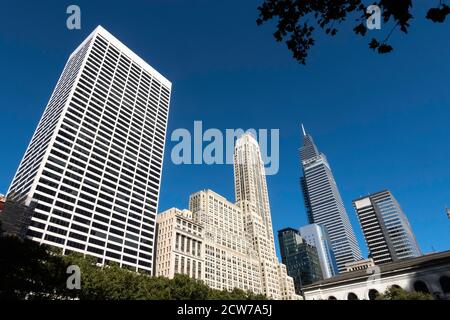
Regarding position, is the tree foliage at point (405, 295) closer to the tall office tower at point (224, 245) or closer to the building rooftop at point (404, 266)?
the building rooftop at point (404, 266)

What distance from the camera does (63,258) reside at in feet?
124

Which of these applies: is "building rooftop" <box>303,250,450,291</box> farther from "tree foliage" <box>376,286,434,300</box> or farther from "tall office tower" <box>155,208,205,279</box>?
"tall office tower" <box>155,208,205,279</box>

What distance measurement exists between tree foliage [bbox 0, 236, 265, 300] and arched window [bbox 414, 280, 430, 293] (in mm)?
42405

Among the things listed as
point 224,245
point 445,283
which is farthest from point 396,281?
point 224,245

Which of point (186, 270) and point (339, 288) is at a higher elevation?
point (186, 270)

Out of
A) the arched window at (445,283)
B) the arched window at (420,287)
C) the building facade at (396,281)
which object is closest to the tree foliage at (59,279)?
the building facade at (396,281)

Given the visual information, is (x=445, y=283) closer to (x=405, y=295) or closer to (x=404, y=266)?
(x=404, y=266)

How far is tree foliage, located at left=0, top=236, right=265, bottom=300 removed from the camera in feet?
103

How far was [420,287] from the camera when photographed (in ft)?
186

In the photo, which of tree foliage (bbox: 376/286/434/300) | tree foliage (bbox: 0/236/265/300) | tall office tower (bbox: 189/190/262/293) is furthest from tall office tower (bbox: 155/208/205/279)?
tree foliage (bbox: 376/286/434/300)

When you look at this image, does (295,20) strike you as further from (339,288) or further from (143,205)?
(143,205)

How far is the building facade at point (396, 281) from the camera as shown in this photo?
177ft
